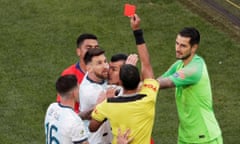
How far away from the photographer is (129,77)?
23.6 ft

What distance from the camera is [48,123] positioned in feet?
24.9

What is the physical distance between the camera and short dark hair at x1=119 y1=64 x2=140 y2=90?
7.21 m

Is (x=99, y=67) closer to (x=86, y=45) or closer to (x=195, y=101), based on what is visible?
(x=86, y=45)

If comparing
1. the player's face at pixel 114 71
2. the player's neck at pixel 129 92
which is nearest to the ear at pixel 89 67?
A: the player's face at pixel 114 71

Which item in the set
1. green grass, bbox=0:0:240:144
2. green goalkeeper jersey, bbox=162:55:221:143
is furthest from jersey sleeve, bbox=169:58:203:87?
green grass, bbox=0:0:240:144

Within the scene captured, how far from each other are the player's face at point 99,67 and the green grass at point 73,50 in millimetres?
3525

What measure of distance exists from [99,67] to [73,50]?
675 centimetres

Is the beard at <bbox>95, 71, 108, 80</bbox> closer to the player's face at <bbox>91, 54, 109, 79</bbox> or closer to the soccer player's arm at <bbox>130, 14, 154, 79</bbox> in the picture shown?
the player's face at <bbox>91, 54, 109, 79</bbox>

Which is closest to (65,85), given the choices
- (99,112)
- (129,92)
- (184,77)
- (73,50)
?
(99,112)

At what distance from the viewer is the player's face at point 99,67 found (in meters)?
8.14

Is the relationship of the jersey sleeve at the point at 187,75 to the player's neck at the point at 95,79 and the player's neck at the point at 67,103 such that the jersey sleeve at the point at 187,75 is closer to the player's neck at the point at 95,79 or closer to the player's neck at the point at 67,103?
the player's neck at the point at 95,79

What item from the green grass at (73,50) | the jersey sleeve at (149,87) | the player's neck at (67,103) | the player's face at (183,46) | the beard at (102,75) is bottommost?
the green grass at (73,50)

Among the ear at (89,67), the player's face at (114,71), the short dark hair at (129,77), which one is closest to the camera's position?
the short dark hair at (129,77)

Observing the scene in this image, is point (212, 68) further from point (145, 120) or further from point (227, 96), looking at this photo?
point (145, 120)
